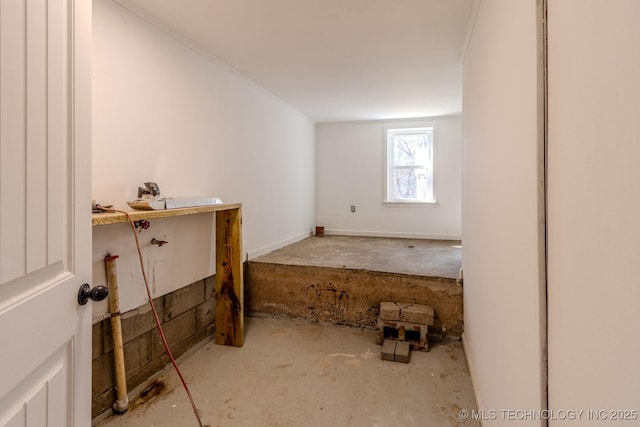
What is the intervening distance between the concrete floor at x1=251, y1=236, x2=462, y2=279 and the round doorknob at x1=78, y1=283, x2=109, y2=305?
7.39 ft

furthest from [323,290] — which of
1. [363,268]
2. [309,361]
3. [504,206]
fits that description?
[504,206]

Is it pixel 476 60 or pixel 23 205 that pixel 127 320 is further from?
pixel 476 60

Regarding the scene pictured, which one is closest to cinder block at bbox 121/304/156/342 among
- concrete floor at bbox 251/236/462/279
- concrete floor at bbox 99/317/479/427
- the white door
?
concrete floor at bbox 99/317/479/427

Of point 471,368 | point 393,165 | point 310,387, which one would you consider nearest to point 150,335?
point 310,387

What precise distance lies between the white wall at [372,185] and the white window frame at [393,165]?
0.05 metres

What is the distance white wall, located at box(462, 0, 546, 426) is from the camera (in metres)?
0.86

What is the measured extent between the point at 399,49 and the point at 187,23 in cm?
164

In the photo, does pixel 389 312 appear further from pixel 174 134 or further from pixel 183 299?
pixel 174 134

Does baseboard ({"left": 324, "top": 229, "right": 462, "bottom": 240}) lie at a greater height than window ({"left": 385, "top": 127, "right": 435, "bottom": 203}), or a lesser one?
lesser

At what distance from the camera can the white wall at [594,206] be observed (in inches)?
19.0

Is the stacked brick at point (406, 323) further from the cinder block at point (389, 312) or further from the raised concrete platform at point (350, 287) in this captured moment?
the raised concrete platform at point (350, 287)

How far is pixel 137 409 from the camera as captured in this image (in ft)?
5.98

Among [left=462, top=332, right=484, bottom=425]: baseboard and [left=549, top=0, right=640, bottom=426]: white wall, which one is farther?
[left=462, top=332, right=484, bottom=425]: baseboard

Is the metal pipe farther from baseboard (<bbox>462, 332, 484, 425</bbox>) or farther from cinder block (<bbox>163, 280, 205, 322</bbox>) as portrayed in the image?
baseboard (<bbox>462, 332, 484, 425</bbox>)
